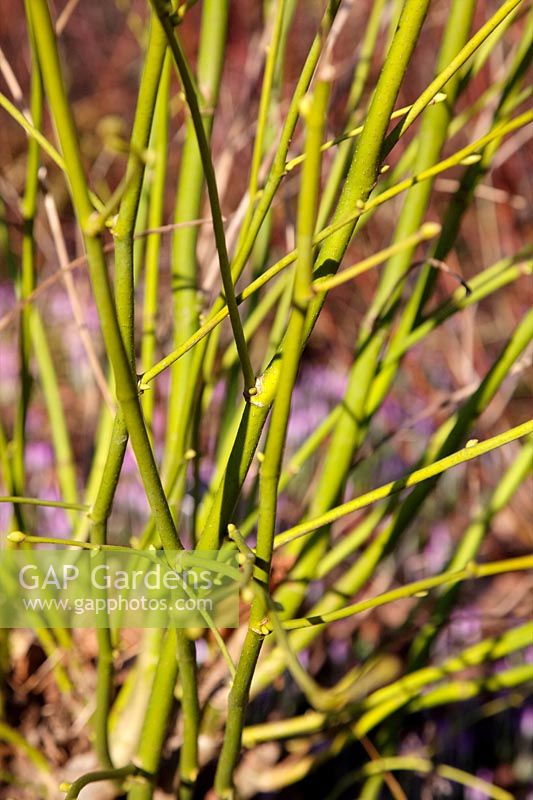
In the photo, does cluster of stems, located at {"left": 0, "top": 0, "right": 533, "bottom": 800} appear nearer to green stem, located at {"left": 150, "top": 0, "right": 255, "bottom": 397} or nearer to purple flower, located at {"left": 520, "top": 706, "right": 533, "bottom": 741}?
green stem, located at {"left": 150, "top": 0, "right": 255, "bottom": 397}

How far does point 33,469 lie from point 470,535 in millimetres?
1266

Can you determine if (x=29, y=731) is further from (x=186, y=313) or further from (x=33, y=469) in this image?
(x=33, y=469)

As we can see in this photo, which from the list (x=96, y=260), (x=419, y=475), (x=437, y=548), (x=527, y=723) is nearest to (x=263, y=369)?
(x=419, y=475)

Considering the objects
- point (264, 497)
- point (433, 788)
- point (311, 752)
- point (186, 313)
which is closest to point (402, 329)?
point (186, 313)

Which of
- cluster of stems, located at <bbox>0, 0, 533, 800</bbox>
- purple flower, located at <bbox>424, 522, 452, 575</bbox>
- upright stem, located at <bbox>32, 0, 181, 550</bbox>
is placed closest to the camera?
upright stem, located at <bbox>32, 0, 181, 550</bbox>

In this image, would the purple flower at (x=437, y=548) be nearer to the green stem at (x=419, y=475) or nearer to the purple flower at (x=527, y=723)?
the purple flower at (x=527, y=723)

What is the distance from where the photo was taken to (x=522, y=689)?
126 centimetres

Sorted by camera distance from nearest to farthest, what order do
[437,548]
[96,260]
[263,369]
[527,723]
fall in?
[96,260], [263,369], [527,723], [437,548]

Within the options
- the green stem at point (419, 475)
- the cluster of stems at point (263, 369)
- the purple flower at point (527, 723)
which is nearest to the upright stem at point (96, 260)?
the cluster of stems at point (263, 369)

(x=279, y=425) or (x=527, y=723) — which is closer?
(x=279, y=425)

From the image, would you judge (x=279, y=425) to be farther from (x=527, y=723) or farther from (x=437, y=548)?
(x=437, y=548)

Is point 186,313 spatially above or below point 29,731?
above

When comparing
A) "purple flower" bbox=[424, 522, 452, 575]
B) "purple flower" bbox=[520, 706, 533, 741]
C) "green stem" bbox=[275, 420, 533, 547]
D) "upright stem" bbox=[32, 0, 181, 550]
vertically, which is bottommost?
"purple flower" bbox=[520, 706, 533, 741]

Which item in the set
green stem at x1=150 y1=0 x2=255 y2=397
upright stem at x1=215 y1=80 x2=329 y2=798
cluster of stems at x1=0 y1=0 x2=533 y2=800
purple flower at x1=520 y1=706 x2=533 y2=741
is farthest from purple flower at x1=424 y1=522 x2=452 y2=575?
green stem at x1=150 y1=0 x2=255 y2=397
